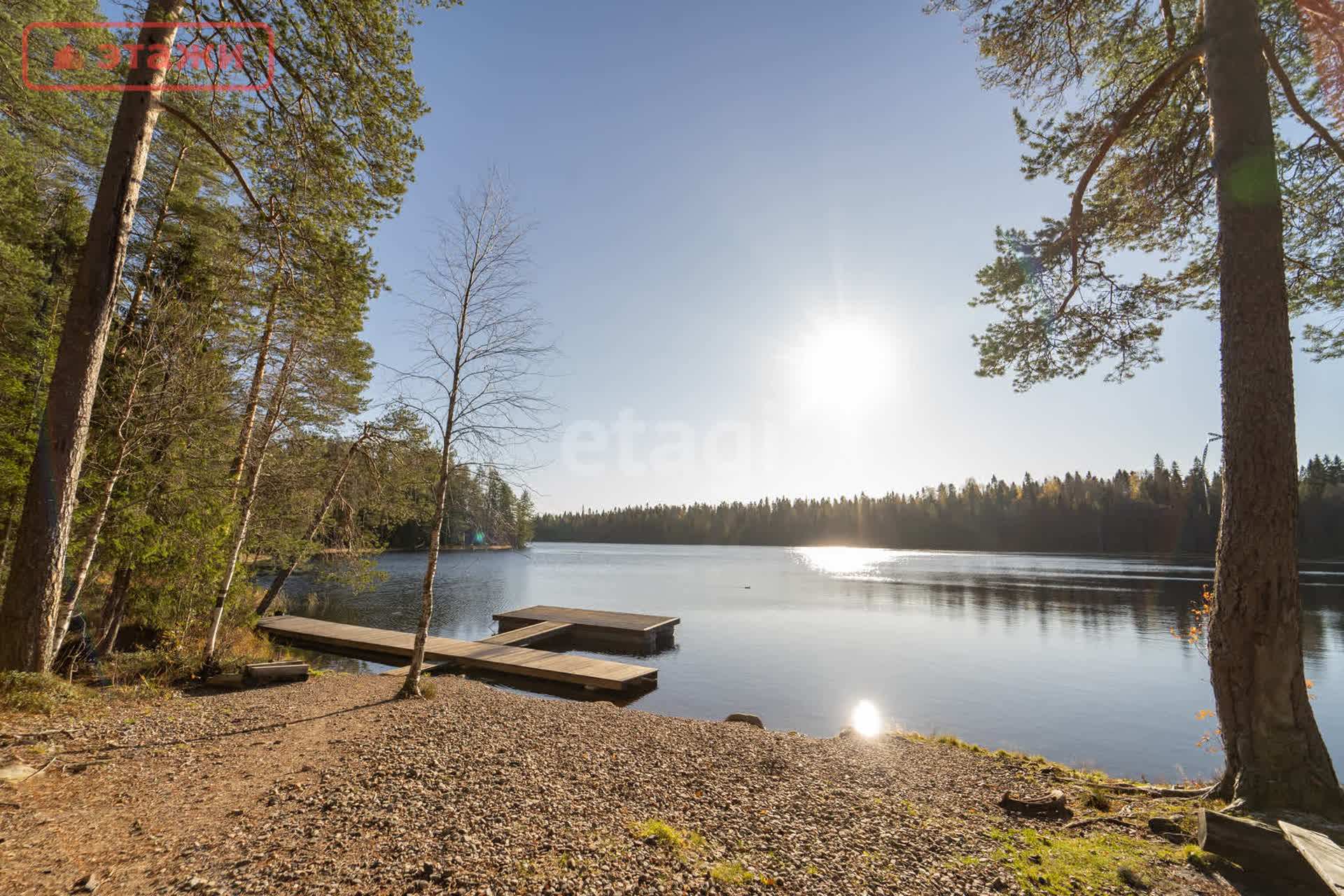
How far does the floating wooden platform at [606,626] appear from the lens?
816 inches

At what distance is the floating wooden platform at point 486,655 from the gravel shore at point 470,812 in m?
6.24

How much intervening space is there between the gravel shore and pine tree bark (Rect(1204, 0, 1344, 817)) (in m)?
1.85

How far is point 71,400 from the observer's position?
20.1 ft

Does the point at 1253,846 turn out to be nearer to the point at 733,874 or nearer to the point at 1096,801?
the point at 1096,801

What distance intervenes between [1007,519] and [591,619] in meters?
96.0

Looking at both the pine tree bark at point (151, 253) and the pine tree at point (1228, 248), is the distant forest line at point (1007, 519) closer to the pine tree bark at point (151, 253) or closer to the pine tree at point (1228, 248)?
the pine tree at point (1228, 248)

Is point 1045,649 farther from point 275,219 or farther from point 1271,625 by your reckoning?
point 275,219

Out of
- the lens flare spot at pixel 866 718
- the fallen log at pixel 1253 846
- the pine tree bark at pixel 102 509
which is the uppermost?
the pine tree bark at pixel 102 509

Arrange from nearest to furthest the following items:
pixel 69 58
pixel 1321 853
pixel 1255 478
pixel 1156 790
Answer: pixel 1321 853, pixel 1255 478, pixel 1156 790, pixel 69 58

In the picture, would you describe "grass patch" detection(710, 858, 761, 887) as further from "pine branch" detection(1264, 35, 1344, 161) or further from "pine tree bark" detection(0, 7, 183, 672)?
"pine branch" detection(1264, 35, 1344, 161)

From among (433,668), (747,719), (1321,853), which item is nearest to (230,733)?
(747,719)

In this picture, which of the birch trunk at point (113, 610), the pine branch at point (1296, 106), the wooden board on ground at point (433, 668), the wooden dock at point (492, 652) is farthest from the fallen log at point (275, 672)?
the pine branch at point (1296, 106)

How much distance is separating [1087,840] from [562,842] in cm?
479

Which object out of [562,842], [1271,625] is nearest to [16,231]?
[562,842]
